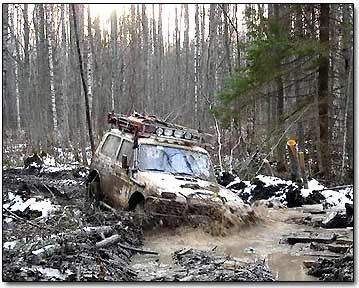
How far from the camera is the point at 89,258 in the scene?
Result: 3.93 m

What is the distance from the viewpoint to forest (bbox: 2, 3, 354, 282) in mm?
3855

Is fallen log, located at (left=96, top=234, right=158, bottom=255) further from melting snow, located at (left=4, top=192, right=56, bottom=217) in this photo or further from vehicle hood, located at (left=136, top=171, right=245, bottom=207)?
vehicle hood, located at (left=136, top=171, right=245, bottom=207)

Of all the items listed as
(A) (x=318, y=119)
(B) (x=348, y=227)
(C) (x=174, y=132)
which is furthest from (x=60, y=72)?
(B) (x=348, y=227)

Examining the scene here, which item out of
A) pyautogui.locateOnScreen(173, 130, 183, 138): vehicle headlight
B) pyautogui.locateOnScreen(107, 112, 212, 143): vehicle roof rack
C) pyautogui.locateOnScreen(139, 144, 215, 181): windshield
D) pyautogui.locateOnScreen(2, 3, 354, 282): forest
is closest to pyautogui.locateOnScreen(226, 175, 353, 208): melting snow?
pyautogui.locateOnScreen(2, 3, 354, 282): forest

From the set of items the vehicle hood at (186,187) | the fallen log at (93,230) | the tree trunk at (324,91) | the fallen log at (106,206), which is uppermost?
the tree trunk at (324,91)

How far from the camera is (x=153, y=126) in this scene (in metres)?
4.78

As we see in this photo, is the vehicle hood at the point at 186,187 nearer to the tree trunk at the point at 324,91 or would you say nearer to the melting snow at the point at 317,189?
the melting snow at the point at 317,189

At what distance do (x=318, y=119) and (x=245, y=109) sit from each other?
42 centimetres

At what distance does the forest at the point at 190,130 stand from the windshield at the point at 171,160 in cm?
35

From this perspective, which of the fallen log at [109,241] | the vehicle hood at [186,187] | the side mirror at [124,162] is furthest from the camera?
the side mirror at [124,162]

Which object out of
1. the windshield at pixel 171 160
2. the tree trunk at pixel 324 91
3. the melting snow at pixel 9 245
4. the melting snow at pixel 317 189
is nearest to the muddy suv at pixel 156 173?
the windshield at pixel 171 160

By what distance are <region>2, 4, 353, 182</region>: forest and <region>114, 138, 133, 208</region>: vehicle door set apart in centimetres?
60

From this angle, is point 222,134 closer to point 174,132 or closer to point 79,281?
point 174,132

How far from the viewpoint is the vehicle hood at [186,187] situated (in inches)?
180
